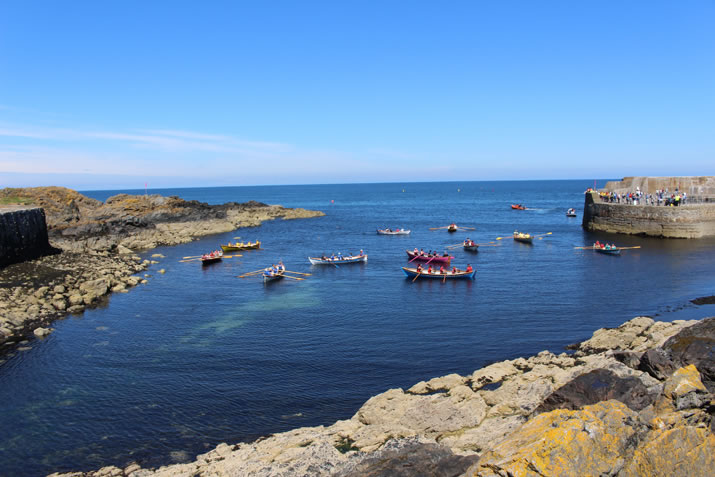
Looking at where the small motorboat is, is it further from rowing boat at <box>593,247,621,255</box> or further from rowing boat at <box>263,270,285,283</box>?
rowing boat at <box>593,247,621,255</box>

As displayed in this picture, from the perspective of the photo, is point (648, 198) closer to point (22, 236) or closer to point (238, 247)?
point (238, 247)

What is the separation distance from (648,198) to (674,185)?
302 inches

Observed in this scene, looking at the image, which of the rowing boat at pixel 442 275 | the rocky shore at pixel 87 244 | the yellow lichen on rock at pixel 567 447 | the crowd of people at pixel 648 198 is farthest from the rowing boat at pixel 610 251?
the yellow lichen on rock at pixel 567 447

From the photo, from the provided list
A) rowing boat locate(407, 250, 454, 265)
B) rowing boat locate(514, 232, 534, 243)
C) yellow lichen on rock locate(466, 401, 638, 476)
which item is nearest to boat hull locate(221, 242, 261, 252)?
rowing boat locate(407, 250, 454, 265)

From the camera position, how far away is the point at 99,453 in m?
18.6

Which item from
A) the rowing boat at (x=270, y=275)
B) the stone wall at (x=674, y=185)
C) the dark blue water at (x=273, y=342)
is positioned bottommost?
the dark blue water at (x=273, y=342)

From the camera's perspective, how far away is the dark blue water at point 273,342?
20344 mm

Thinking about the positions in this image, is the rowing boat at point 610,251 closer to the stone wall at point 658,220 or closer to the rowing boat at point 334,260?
the stone wall at point 658,220

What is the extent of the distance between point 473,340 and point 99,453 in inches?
769

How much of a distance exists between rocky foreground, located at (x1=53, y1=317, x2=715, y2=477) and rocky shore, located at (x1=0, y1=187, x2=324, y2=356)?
70.5ft

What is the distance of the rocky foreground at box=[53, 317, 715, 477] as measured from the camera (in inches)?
315

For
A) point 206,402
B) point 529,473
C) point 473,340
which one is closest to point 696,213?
point 473,340

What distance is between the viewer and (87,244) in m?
61.5

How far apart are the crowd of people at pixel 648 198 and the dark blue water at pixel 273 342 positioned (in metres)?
11.6
